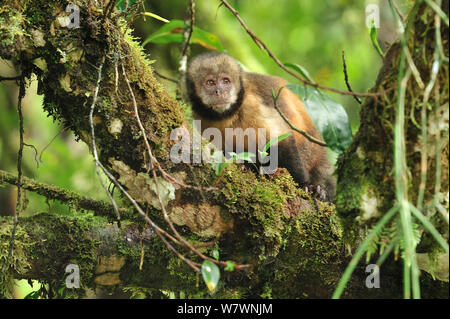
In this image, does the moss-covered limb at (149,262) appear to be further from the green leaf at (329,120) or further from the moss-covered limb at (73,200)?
the green leaf at (329,120)

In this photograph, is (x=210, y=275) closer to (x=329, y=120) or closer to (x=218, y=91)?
(x=329, y=120)

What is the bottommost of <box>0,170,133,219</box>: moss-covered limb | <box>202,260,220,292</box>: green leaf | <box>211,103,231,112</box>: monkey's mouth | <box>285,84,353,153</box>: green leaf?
<box>202,260,220,292</box>: green leaf

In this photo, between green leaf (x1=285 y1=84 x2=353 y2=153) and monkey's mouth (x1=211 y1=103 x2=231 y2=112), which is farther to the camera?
monkey's mouth (x1=211 y1=103 x2=231 y2=112)

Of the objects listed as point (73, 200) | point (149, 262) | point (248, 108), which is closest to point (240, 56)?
point (248, 108)

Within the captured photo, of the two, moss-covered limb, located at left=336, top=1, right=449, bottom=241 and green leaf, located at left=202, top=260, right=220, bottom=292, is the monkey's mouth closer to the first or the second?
moss-covered limb, located at left=336, top=1, right=449, bottom=241

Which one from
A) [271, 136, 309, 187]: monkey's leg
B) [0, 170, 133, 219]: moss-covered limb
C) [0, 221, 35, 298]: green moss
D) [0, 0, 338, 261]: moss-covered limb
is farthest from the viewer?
[271, 136, 309, 187]: monkey's leg

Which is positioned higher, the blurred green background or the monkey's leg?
the blurred green background

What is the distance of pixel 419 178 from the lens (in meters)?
2.22

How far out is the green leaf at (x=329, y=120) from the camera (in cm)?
227

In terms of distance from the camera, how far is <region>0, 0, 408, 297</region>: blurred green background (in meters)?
5.70

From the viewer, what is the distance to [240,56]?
6.14 m

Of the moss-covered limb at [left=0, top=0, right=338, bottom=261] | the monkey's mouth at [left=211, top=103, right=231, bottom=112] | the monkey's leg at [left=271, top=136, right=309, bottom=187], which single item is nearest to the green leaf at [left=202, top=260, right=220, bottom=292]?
the moss-covered limb at [left=0, top=0, right=338, bottom=261]

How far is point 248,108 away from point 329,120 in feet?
8.00

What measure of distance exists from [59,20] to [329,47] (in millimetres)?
8118
